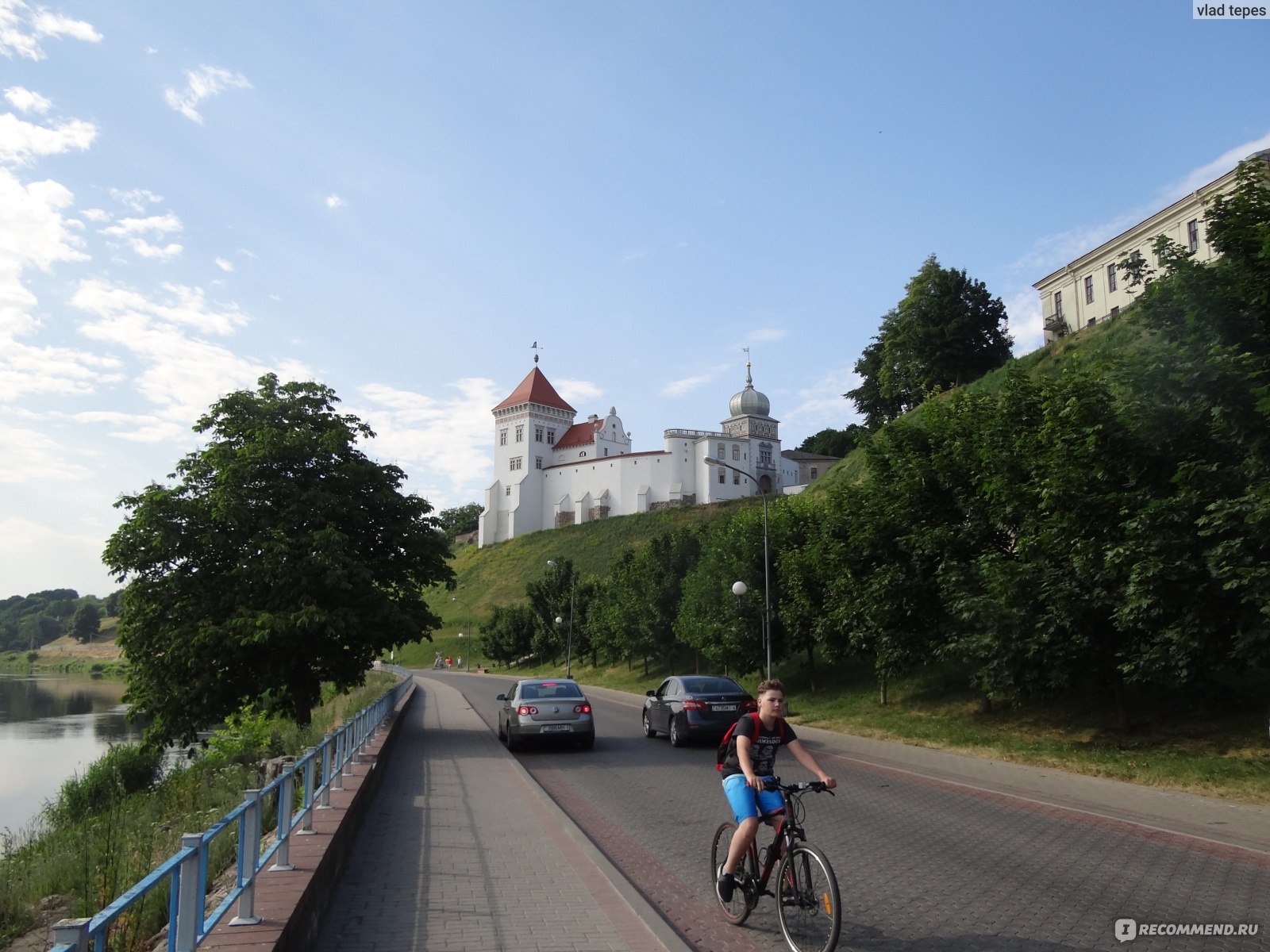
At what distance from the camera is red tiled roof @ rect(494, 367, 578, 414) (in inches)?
4830

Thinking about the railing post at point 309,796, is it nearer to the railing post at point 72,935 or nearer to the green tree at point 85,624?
the railing post at point 72,935

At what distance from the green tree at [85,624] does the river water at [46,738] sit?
74.5m

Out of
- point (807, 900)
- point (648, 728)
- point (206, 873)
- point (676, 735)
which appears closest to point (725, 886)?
point (807, 900)

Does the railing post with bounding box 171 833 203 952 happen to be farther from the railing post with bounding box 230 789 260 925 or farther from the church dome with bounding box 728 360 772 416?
the church dome with bounding box 728 360 772 416

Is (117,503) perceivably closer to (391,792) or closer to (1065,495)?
(391,792)

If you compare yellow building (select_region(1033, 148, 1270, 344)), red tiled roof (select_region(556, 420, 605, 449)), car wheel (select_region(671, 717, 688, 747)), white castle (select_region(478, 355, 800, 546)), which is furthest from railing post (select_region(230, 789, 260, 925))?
red tiled roof (select_region(556, 420, 605, 449))

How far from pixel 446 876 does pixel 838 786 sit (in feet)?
22.7

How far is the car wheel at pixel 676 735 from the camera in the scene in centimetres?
1789

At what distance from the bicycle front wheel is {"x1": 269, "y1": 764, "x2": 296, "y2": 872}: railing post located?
3.43 meters

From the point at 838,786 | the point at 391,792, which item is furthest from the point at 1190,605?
the point at 391,792

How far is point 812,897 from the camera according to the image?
543cm

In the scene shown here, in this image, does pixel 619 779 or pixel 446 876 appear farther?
pixel 619 779

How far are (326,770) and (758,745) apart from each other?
5.37 m

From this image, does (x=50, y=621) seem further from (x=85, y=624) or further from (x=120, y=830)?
(x=120, y=830)
